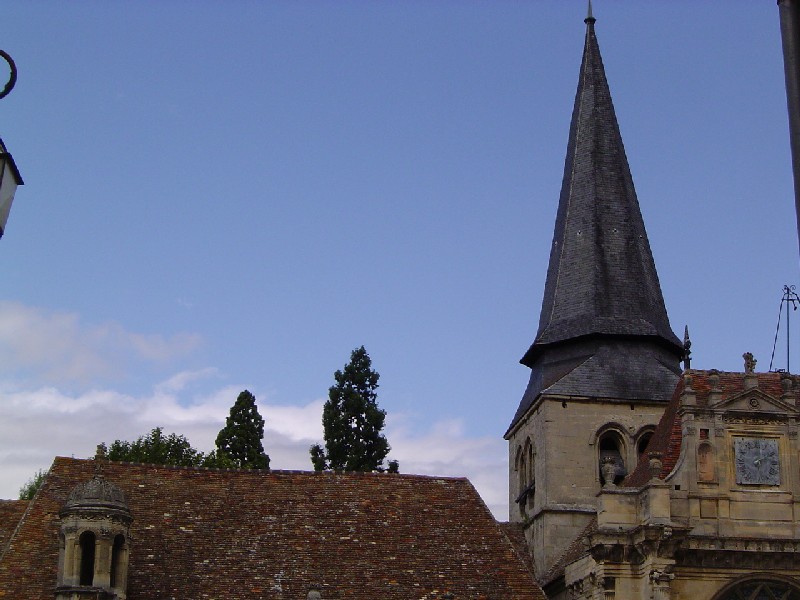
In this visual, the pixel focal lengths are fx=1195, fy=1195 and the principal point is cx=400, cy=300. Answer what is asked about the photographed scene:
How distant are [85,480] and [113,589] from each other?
155 inches

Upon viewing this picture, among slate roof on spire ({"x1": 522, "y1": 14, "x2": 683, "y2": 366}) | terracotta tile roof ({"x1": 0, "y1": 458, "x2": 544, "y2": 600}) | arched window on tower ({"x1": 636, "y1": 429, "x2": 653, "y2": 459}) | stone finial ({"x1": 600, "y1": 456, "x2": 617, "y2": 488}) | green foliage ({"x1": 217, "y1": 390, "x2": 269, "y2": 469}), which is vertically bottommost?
terracotta tile roof ({"x1": 0, "y1": 458, "x2": 544, "y2": 600})

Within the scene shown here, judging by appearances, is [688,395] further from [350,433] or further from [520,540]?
[350,433]

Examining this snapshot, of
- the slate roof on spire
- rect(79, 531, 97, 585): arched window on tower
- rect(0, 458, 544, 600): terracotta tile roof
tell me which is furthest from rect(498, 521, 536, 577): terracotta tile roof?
rect(79, 531, 97, 585): arched window on tower

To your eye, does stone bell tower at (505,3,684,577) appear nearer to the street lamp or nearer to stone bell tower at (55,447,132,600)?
stone bell tower at (55,447,132,600)

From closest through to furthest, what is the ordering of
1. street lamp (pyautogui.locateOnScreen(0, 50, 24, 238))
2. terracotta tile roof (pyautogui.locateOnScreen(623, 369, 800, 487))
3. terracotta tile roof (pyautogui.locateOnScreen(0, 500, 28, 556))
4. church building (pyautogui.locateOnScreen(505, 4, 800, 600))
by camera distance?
street lamp (pyautogui.locateOnScreen(0, 50, 24, 238)) → church building (pyautogui.locateOnScreen(505, 4, 800, 600)) → terracotta tile roof (pyautogui.locateOnScreen(0, 500, 28, 556)) → terracotta tile roof (pyautogui.locateOnScreen(623, 369, 800, 487))

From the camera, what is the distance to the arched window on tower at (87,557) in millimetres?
24984

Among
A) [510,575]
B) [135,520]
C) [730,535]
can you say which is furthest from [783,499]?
[135,520]

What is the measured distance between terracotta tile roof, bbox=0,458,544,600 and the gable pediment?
242 inches

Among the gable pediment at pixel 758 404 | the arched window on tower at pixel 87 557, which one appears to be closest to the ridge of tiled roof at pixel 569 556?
the gable pediment at pixel 758 404

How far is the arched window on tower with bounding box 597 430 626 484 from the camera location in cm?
3288

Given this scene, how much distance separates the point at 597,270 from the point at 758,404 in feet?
30.1

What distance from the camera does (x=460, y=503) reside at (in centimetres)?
2917

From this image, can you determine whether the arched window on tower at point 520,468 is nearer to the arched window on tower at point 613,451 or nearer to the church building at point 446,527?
the church building at point 446,527

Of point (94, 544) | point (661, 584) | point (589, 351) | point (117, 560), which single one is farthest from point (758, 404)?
point (94, 544)
